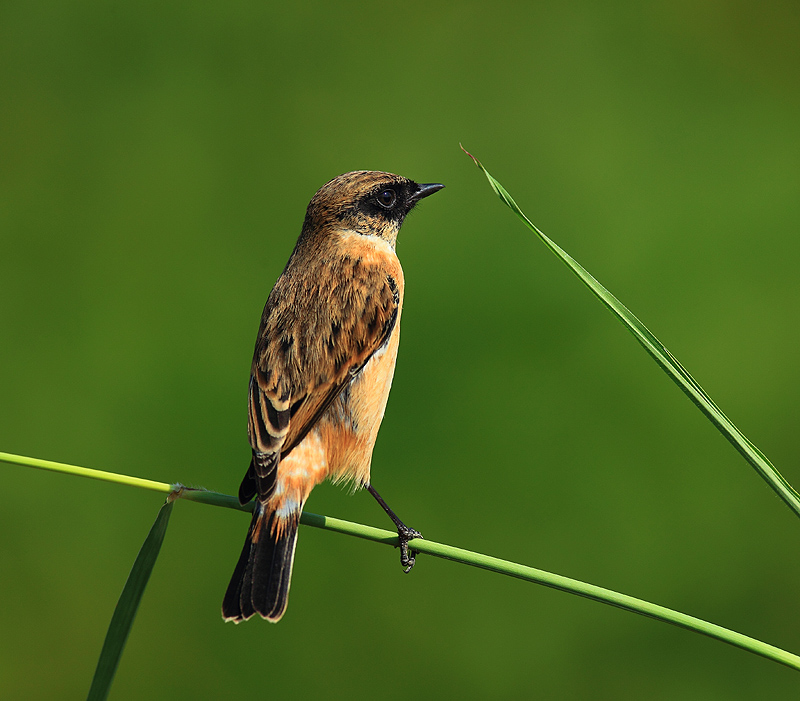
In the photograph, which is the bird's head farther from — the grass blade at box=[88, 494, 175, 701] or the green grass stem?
the grass blade at box=[88, 494, 175, 701]

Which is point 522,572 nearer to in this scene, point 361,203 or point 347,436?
point 347,436

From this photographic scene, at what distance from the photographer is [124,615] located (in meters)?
1.73

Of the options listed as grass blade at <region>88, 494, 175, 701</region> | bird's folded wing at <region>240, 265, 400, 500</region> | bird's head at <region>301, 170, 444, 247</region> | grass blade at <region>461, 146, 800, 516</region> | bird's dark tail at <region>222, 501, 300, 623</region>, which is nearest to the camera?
grass blade at <region>461, 146, 800, 516</region>

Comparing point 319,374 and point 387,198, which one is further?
point 387,198

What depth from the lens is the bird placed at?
7.45ft

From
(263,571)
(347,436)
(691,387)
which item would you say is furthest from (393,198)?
(691,387)

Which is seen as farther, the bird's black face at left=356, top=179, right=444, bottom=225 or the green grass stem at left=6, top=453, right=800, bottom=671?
the bird's black face at left=356, top=179, right=444, bottom=225

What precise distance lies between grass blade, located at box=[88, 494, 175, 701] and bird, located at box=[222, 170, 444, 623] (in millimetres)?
436

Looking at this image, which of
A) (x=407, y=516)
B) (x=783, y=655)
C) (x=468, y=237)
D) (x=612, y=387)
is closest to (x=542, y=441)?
(x=612, y=387)

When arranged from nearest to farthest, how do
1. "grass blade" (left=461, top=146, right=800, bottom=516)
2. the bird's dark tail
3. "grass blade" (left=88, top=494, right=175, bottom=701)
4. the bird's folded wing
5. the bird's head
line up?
"grass blade" (left=461, top=146, right=800, bottom=516) → "grass blade" (left=88, top=494, right=175, bottom=701) → the bird's dark tail → the bird's folded wing → the bird's head

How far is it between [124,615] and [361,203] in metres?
1.73

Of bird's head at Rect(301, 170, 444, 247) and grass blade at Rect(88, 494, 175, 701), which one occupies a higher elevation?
bird's head at Rect(301, 170, 444, 247)

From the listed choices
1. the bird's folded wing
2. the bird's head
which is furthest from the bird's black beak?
the bird's folded wing

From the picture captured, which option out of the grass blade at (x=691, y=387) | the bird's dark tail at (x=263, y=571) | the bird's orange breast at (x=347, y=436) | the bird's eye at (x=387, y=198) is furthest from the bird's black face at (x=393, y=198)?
the grass blade at (x=691, y=387)
